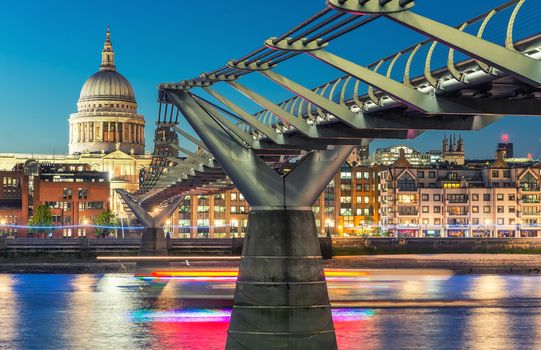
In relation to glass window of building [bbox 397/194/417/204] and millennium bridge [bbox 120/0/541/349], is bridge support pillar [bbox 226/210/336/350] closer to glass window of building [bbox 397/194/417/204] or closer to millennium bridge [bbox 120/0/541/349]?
millennium bridge [bbox 120/0/541/349]

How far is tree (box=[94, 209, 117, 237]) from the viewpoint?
183125 mm

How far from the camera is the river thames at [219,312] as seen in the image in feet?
161

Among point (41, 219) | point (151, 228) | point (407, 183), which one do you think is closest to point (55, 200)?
point (41, 219)

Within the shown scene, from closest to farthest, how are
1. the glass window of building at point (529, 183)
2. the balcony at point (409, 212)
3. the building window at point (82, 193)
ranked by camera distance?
the glass window of building at point (529, 183)
the balcony at point (409, 212)
the building window at point (82, 193)

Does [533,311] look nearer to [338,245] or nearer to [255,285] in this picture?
[255,285]

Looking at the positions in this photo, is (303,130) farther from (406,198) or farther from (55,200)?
(55,200)

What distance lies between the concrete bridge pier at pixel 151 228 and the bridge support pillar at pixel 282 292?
7478 centimetres

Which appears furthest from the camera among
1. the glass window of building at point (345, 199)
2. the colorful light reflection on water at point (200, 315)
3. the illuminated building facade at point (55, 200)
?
the illuminated building facade at point (55, 200)

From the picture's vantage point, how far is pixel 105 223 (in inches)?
7343

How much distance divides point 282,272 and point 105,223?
154 m

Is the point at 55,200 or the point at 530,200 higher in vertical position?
the point at 55,200

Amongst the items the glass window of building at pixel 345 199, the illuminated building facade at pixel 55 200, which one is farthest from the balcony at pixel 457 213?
the illuminated building facade at pixel 55 200

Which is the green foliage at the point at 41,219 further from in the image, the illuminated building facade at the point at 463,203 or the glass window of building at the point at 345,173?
the illuminated building facade at the point at 463,203

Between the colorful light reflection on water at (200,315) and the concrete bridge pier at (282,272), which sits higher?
the concrete bridge pier at (282,272)
